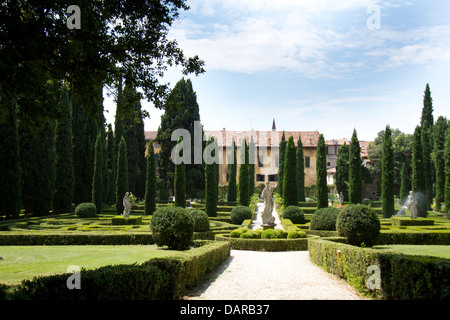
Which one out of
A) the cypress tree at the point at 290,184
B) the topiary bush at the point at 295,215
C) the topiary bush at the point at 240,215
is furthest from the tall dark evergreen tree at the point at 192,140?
the topiary bush at the point at 295,215

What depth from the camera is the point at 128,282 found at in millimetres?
4945

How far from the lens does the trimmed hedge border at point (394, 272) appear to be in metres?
4.65

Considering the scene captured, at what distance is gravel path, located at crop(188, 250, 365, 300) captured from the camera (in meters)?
6.44

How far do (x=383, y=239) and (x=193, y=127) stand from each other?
29213mm

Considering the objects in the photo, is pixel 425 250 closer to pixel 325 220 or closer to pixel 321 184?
pixel 325 220

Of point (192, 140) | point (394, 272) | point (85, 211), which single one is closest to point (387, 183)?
point (192, 140)

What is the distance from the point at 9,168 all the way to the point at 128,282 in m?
20.7

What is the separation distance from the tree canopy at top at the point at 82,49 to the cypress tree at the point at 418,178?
24115 mm

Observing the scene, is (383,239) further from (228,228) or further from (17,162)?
(17,162)

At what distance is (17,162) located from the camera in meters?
22.3

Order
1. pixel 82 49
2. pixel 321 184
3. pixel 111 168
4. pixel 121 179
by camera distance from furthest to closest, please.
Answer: pixel 111 168 < pixel 121 179 < pixel 321 184 < pixel 82 49

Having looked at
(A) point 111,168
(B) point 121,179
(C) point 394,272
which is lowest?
(C) point 394,272

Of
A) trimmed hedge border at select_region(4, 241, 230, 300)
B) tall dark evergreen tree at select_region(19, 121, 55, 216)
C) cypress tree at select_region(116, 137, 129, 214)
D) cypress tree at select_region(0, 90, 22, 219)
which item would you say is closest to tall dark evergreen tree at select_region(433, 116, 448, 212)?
cypress tree at select_region(116, 137, 129, 214)
